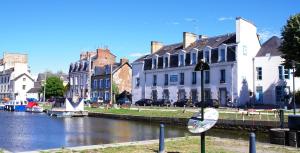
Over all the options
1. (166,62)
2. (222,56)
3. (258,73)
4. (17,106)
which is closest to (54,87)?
(17,106)

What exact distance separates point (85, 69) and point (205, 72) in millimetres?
38466

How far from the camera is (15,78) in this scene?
11350cm

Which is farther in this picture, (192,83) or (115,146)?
(192,83)

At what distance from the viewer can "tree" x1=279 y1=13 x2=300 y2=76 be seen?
1567 inches

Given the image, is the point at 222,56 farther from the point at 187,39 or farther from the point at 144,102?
the point at 144,102

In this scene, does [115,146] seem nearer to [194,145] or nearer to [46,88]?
[194,145]

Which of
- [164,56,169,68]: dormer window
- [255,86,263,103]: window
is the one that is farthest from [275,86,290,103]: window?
[164,56,169,68]: dormer window

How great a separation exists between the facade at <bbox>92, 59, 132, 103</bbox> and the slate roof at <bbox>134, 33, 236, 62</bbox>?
33.1 feet

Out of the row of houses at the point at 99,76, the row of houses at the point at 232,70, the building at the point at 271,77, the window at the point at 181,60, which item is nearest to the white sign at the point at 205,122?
the building at the point at 271,77

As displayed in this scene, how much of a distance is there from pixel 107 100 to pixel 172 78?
69.4ft

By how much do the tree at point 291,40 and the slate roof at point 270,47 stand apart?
1190 centimetres

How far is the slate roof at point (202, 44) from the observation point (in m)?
56.1

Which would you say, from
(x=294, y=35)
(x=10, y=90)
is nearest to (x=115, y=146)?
(x=294, y=35)

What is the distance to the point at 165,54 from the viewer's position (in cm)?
6444
